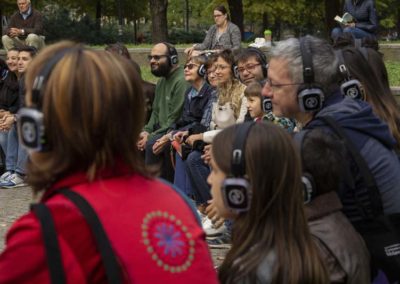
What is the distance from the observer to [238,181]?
2846 millimetres

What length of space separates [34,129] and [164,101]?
7390mm

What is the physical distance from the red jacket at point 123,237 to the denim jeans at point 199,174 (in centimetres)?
Answer: 567

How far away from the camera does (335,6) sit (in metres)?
28.9

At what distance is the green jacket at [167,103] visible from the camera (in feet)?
30.5

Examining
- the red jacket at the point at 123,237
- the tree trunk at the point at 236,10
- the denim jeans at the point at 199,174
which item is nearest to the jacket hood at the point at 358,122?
the red jacket at the point at 123,237

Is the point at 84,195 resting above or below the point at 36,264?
above

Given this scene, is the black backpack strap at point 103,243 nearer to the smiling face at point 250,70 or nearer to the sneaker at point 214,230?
the sneaker at point 214,230

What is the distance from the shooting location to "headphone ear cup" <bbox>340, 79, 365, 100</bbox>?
14.3 feet

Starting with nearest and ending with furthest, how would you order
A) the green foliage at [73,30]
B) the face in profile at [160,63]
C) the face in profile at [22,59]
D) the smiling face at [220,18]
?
the face in profile at [160,63], the face in profile at [22,59], the smiling face at [220,18], the green foliage at [73,30]

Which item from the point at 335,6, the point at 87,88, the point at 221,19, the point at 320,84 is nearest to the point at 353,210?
the point at 320,84

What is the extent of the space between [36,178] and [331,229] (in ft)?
5.06

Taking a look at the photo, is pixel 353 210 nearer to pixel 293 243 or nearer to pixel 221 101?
pixel 293 243

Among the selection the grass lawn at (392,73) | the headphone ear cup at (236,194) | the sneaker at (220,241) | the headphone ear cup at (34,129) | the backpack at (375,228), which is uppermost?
the headphone ear cup at (34,129)

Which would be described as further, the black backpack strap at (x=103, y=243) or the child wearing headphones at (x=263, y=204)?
the child wearing headphones at (x=263, y=204)
